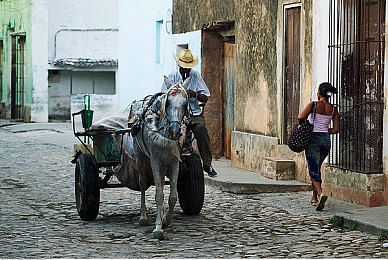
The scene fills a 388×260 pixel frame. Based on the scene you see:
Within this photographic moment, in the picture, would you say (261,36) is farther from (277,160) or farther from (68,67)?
(68,67)

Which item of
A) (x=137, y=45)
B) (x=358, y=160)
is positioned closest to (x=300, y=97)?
(x=358, y=160)

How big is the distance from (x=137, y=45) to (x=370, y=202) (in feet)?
46.5

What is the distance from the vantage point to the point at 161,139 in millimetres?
9125

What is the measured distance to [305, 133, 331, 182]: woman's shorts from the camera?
11.3 meters

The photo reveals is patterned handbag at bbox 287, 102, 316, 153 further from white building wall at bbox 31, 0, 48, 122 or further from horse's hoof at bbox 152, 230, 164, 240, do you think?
white building wall at bbox 31, 0, 48, 122

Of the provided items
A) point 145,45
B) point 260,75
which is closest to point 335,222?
point 260,75

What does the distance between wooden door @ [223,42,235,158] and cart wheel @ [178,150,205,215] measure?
728 centimetres

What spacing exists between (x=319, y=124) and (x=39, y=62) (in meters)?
24.7

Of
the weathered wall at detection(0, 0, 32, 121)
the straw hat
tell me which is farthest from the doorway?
the straw hat

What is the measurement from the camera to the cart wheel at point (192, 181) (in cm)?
1039

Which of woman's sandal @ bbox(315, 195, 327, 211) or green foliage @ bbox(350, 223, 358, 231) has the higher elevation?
woman's sandal @ bbox(315, 195, 327, 211)

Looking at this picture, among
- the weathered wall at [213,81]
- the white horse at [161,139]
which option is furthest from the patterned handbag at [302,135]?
the weathered wall at [213,81]

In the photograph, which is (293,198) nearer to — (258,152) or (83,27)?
(258,152)

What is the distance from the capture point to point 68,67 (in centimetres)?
3419
